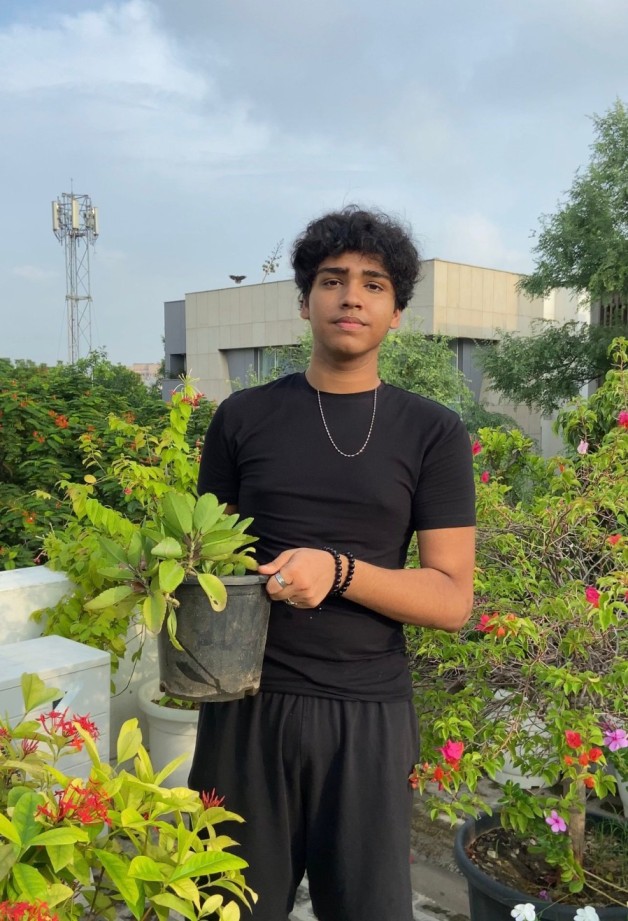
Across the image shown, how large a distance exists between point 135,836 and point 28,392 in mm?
4766

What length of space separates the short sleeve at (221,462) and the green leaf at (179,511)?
1.07 feet

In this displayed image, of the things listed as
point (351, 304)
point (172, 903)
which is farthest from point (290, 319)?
point (172, 903)

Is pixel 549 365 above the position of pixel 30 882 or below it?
above

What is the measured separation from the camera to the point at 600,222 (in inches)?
632

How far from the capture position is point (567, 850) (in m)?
2.19

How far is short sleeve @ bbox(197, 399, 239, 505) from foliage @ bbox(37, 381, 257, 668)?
4.0 inches

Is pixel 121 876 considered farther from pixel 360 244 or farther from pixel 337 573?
pixel 360 244

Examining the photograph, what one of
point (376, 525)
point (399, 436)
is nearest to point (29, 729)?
point (376, 525)

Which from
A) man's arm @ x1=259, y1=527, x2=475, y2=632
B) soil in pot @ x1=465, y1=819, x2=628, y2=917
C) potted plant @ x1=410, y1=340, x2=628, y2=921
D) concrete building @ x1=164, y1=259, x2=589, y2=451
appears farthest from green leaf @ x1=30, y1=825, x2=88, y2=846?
concrete building @ x1=164, y1=259, x2=589, y2=451

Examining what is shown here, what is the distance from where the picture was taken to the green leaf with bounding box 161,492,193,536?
137 centimetres

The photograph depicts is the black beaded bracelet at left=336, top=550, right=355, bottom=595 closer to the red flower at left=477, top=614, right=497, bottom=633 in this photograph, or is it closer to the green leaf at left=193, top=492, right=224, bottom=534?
the green leaf at left=193, top=492, right=224, bottom=534

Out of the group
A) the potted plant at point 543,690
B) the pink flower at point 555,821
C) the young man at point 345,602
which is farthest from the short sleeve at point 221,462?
the pink flower at point 555,821

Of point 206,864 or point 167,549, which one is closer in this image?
point 206,864

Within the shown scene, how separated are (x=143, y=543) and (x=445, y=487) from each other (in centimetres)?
60
